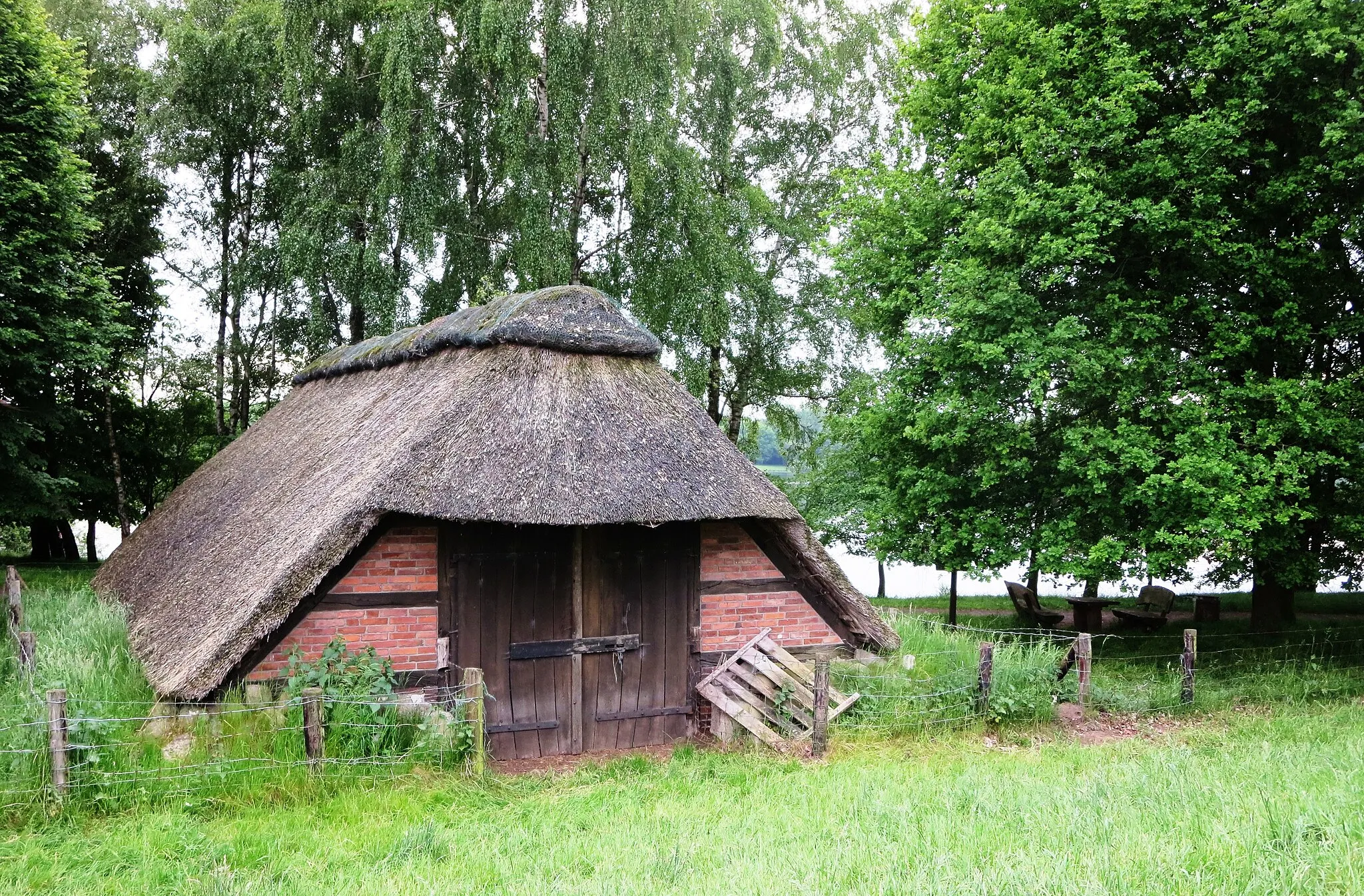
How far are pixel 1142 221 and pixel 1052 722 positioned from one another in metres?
6.12

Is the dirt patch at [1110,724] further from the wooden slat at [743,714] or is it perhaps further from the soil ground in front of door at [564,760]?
the soil ground in front of door at [564,760]

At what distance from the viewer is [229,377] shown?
22.8 m

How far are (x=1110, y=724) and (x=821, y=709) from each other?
3.58 metres

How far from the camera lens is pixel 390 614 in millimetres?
7887

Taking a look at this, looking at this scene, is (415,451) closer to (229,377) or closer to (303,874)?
(303,874)

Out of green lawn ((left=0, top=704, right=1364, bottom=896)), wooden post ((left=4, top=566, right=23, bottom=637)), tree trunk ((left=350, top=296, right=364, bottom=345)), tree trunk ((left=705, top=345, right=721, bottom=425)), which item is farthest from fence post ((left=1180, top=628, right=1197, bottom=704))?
tree trunk ((left=350, top=296, right=364, bottom=345))

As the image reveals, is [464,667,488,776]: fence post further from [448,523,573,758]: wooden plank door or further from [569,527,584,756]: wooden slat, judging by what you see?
[569,527,584,756]: wooden slat

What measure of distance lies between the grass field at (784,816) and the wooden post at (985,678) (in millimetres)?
95

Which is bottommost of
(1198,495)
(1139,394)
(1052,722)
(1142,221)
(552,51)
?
(1052,722)

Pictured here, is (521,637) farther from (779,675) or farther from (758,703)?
(779,675)

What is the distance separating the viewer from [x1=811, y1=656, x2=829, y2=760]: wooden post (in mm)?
8156

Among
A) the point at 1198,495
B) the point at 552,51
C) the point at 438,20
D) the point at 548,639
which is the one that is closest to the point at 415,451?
the point at 548,639

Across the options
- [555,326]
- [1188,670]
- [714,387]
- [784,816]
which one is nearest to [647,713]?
[784,816]

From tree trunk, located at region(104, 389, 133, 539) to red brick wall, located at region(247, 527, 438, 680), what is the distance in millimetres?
14621
